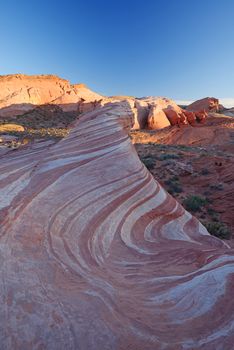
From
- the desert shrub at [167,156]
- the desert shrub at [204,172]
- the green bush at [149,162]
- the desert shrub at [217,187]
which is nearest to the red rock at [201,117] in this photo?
the desert shrub at [167,156]

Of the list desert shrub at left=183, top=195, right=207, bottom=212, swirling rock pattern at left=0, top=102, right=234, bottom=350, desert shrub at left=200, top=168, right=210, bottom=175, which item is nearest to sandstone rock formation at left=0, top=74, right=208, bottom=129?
desert shrub at left=200, top=168, right=210, bottom=175

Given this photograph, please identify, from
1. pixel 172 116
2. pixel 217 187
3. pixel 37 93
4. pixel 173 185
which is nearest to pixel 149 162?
pixel 173 185

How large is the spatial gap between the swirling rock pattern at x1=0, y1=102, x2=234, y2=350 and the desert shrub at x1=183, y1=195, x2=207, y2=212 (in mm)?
5770

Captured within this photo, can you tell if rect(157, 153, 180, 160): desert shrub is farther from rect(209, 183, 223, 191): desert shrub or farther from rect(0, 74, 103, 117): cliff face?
rect(0, 74, 103, 117): cliff face

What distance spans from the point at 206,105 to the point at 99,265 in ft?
195

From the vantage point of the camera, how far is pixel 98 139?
727 cm

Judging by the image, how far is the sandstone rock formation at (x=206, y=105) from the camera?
5819cm

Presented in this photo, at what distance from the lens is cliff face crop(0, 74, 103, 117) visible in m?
53.4

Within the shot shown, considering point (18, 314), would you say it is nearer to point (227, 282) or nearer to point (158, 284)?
point (158, 284)

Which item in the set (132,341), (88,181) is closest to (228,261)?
(132,341)

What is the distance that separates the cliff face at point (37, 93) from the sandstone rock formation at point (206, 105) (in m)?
20.0

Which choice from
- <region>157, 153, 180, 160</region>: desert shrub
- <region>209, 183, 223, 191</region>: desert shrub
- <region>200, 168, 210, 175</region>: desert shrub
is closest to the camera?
<region>209, 183, 223, 191</region>: desert shrub

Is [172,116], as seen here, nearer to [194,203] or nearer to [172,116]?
[172,116]

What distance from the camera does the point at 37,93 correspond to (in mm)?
57969
